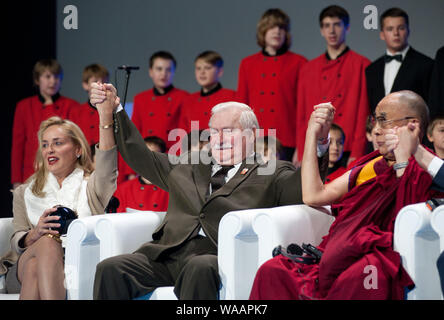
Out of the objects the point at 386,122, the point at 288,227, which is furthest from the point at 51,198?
the point at 386,122

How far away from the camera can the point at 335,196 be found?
3.15m

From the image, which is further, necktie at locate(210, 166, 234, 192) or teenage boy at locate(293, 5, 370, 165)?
teenage boy at locate(293, 5, 370, 165)

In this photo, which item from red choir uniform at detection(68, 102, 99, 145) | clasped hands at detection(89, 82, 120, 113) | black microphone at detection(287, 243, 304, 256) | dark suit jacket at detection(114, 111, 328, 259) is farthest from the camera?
red choir uniform at detection(68, 102, 99, 145)

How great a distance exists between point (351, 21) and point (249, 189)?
302 cm

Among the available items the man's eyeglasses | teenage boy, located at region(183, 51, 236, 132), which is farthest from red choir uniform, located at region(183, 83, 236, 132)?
the man's eyeglasses

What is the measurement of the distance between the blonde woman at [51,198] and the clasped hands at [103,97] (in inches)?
0.6

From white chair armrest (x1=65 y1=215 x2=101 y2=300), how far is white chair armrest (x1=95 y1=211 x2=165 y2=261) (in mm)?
61

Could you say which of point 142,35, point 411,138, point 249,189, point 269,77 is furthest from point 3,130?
point 411,138

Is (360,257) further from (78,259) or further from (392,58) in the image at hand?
(392,58)

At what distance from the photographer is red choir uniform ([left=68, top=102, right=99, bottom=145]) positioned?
234 inches

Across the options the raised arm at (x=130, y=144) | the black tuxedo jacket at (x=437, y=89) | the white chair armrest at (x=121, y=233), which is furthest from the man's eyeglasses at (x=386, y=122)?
the black tuxedo jacket at (x=437, y=89)

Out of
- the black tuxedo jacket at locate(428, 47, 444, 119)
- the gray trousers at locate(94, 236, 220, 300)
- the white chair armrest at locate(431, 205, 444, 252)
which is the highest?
Answer: the black tuxedo jacket at locate(428, 47, 444, 119)

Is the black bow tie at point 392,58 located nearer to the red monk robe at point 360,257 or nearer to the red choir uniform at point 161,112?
the red choir uniform at point 161,112

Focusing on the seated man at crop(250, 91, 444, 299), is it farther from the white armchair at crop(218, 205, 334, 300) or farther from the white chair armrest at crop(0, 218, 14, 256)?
the white chair armrest at crop(0, 218, 14, 256)
